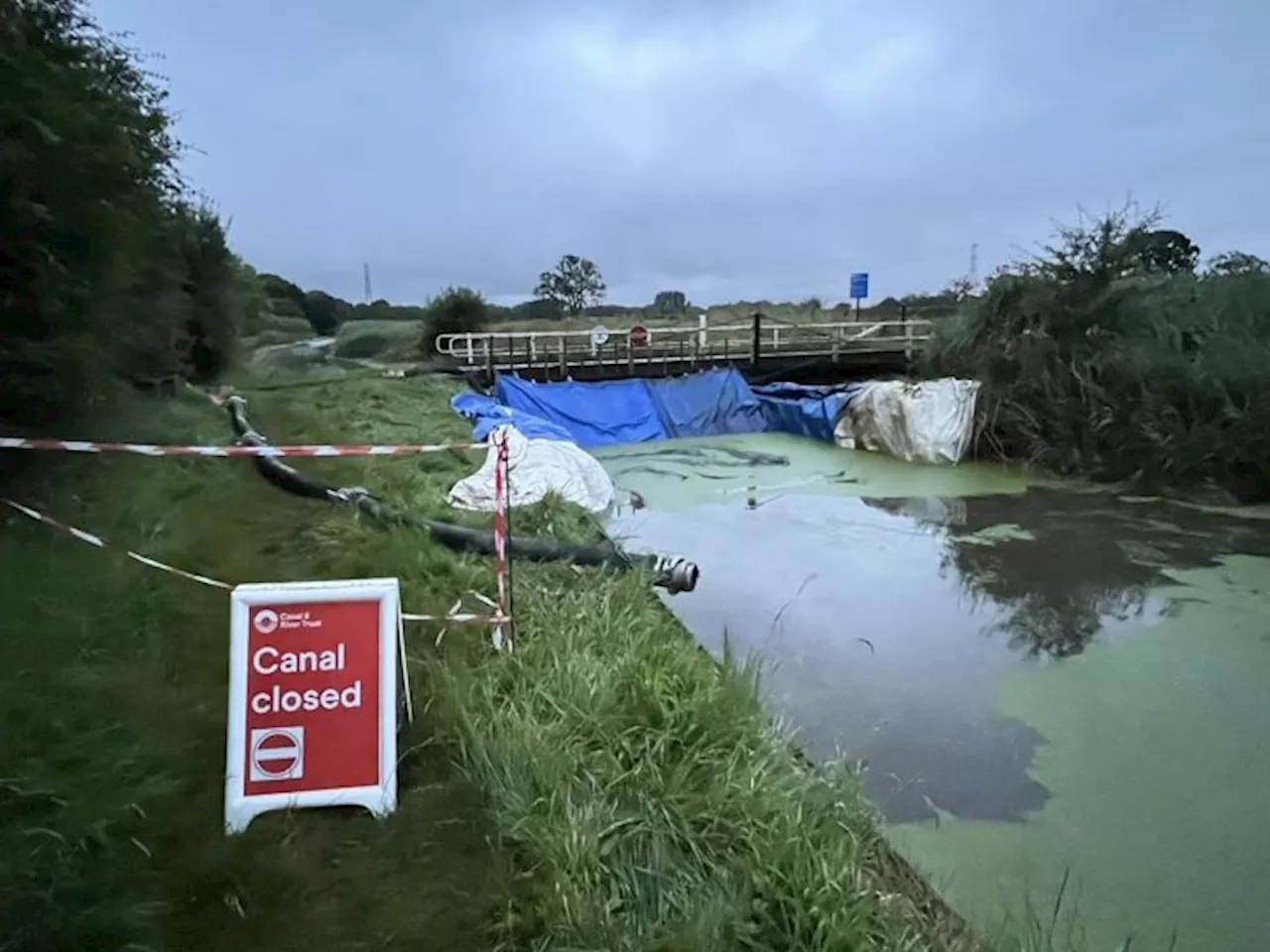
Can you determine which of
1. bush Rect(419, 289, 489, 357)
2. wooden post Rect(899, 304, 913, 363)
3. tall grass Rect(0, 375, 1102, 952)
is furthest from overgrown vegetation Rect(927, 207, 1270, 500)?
bush Rect(419, 289, 489, 357)

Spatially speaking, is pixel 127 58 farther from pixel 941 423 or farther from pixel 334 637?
pixel 941 423

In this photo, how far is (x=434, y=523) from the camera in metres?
4.58

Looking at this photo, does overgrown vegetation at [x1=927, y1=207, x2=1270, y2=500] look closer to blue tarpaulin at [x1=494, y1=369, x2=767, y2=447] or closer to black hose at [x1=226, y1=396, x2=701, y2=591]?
blue tarpaulin at [x1=494, y1=369, x2=767, y2=447]

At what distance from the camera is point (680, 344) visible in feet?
53.7

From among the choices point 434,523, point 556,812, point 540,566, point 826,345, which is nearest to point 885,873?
point 556,812

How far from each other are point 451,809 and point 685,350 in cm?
1428

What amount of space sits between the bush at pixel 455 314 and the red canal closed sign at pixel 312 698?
18.3 m

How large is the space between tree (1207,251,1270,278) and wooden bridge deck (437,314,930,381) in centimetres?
547

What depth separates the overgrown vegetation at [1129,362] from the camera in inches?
324

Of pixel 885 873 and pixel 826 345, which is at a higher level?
pixel 826 345

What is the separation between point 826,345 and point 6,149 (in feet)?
49.6

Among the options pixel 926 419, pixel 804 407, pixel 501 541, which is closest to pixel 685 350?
pixel 804 407

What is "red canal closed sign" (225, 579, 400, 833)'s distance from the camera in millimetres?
2039

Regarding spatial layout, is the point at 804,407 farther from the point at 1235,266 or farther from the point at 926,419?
the point at 1235,266
